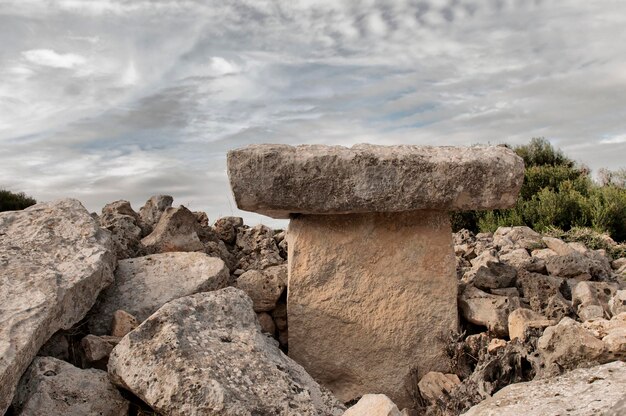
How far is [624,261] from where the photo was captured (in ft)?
32.1

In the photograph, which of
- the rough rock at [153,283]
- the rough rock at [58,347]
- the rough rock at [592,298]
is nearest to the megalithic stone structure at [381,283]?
the rough rock at [153,283]

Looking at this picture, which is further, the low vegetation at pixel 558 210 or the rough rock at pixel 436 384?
the low vegetation at pixel 558 210

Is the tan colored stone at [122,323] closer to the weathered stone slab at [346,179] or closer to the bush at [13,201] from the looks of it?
the weathered stone slab at [346,179]

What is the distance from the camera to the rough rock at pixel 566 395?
12.2 feet

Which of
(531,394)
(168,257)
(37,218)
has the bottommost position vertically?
(531,394)

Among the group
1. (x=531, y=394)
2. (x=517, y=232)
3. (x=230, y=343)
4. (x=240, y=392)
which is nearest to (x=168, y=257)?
(x=230, y=343)

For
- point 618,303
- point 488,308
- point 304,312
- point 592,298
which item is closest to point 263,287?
point 304,312

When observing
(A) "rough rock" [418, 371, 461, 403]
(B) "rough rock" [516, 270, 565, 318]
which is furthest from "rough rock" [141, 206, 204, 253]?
(B) "rough rock" [516, 270, 565, 318]

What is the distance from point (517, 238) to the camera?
10555 millimetres

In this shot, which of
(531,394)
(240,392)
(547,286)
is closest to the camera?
(531,394)

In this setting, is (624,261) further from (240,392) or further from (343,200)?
(240,392)

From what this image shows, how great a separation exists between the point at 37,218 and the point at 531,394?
14.3 ft

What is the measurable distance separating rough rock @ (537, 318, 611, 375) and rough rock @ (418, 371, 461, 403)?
993 mm

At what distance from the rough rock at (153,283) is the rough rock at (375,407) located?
2182 mm
